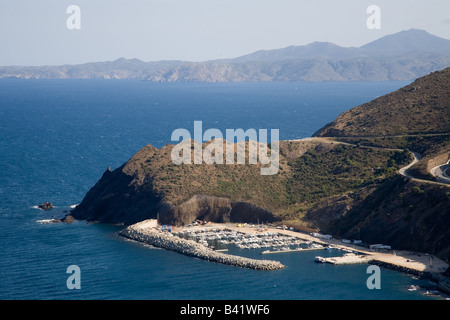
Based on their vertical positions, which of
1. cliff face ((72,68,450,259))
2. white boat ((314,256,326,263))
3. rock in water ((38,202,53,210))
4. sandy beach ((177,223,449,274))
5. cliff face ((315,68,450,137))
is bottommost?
white boat ((314,256,326,263))

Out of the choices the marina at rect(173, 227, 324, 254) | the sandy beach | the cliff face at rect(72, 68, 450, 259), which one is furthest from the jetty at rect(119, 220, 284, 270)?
the sandy beach

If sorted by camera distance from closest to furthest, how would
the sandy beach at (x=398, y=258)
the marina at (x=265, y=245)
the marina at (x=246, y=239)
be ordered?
the sandy beach at (x=398, y=258), the marina at (x=265, y=245), the marina at (x=246, y=239)

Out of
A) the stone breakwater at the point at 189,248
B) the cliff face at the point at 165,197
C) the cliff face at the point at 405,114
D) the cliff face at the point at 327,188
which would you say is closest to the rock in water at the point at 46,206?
the cliff face at the point at 165,197

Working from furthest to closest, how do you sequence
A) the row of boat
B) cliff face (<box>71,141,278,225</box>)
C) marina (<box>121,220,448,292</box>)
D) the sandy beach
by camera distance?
1. cliff face (<box>71,141,278,225</box>)
2. the row of boat
3. marina (<box>121,220,448,292</box>)
4. the sandy beach

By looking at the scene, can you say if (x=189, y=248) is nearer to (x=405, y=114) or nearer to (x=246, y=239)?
(x=246, y=239)

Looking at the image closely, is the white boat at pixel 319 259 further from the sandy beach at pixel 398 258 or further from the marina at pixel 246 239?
the sandy beach at pixel 398 258

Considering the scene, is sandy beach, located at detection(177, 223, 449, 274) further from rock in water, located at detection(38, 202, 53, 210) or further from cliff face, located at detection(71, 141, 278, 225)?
rock in water, located at detection(38, 202, 53, 210)

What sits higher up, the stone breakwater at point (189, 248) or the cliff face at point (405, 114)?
the cliff face at point (405, 114)
